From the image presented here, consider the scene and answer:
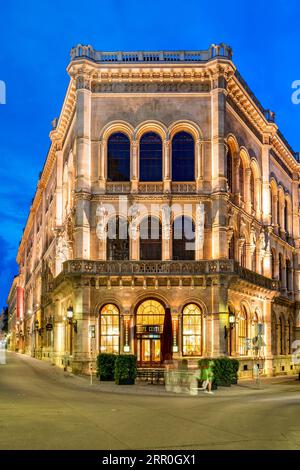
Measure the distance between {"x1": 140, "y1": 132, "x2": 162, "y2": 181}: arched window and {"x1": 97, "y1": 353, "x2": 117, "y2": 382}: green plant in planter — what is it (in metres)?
11.2

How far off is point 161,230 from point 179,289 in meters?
3.68

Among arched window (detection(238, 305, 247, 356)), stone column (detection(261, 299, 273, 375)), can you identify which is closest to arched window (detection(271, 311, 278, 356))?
stone column (detection(261, 299, 273, 375))

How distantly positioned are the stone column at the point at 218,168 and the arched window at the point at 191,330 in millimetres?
3372

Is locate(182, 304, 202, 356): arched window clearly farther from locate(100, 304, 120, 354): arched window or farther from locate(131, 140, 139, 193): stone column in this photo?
locate(131, 140, 139, 193): stone column

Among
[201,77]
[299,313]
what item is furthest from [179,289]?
[299,313]

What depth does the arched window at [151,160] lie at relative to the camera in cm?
4066

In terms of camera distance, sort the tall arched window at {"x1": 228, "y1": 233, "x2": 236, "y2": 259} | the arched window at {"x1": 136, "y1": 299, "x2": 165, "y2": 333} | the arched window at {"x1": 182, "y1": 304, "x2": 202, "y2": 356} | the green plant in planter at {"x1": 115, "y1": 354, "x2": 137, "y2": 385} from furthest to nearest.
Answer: the tall arched window at {"x1": 228, "y1": 233, "x2": 236, "y2": 259} → the arched window at {"x1": 136, "y1": 299, "x2": 165, "y2": 333} → the arched window at {"x1": 182, "y1": 304, "x2": 202, "y2": 356} → the green plant in planter at {"x1": 115, "y1": 354, "x2": 137, "y2": 385}

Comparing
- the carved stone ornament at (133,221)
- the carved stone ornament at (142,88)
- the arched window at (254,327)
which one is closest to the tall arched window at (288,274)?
the arched window at (254,327)

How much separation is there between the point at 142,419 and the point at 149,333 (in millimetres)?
20762

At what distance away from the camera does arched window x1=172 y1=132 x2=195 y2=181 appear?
40750 millimetres

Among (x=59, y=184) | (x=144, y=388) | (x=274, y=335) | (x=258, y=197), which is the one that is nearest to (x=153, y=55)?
(x=258, y=197)

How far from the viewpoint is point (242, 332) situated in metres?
43.9

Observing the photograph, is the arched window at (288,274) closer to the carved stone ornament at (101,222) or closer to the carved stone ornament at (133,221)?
the carved stone ornament at (133,221)

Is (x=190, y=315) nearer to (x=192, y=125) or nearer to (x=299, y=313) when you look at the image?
(x=192, y=125)
